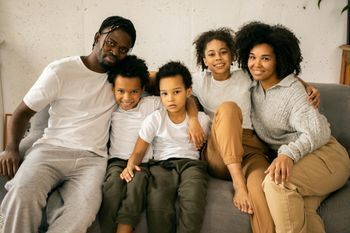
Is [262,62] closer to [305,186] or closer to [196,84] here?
[196,84]

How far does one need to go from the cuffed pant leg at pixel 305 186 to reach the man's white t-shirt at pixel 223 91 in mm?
397

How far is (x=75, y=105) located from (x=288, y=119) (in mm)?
1028

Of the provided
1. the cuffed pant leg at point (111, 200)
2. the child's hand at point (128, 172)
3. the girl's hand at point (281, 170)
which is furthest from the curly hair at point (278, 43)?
the cuffed pant leg at point (111, 200)

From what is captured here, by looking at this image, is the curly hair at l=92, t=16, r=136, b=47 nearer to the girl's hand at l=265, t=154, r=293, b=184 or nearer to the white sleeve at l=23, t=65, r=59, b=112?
the white sleeve at l=23, t=65, r=59, b=112

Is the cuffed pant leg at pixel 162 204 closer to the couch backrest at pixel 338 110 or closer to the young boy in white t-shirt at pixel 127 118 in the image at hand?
the young boy in white t-shirt at pixel 127 118

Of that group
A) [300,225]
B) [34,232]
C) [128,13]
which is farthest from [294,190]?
[128,13]

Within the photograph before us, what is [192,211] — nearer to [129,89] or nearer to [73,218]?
[73,218]

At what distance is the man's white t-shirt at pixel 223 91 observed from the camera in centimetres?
174

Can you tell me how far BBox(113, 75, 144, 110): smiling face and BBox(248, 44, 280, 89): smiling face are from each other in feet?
1.89

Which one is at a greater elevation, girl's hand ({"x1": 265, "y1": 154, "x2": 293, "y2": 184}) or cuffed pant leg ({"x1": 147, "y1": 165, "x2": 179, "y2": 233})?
girl's hand ({"x1": 265, "y1": 154, "x2": 293, "y2": 184})

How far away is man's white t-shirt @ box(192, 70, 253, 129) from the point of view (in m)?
1.74

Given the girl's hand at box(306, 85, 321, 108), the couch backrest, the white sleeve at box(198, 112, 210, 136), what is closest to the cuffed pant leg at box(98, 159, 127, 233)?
the white sleeve at box(198, 112, 210, 136)

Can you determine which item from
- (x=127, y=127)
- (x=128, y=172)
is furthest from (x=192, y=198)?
(x=127, y=127)

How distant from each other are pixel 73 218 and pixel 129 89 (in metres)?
0.67
